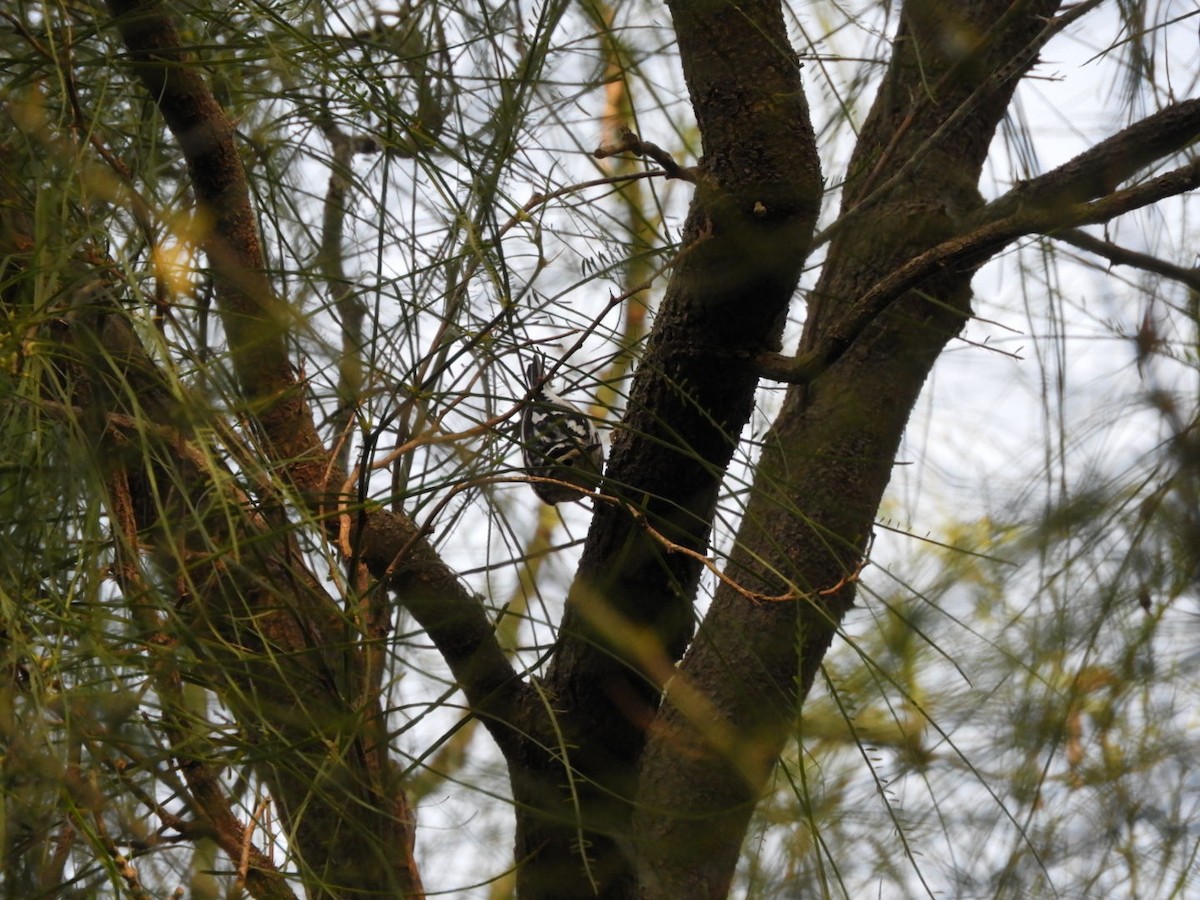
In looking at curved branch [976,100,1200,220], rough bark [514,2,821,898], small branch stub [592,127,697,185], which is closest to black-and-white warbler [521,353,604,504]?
rough bark [514,2,821,898]

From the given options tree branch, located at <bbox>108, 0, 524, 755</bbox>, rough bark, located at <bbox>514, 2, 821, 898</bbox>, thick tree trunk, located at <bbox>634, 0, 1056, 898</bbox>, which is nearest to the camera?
rough bark, located at <bbox>514, 2, 821, 898</bbox>

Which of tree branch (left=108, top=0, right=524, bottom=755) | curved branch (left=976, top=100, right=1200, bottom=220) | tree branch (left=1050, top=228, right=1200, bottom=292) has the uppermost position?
tree branch (left=1050, top=228, right=1200, bottom=292)

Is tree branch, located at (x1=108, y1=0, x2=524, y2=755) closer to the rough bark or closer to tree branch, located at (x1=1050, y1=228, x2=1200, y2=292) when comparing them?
the rough bark

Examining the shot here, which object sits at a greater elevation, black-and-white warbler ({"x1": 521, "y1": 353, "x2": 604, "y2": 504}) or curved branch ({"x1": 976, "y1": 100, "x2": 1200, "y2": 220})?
curved branch ({"x1": 976, "y1": 100, "x2": 1200, "y2": 220})

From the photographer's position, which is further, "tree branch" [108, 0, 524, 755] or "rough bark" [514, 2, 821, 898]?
"tree branch" [108, 0, 524, 755]

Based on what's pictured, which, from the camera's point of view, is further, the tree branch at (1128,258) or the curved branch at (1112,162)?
the tree branch at (1128,258)

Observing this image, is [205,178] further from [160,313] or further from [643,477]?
[643,477]

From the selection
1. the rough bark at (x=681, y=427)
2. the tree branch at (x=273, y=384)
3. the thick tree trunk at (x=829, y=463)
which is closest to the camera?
the rough bark at (x=681, y=427)

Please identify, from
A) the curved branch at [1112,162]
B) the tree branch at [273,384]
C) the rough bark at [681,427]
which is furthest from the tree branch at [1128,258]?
the tree branch at [273,384]

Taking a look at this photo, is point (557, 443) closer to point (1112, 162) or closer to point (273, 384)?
point (273, 384)

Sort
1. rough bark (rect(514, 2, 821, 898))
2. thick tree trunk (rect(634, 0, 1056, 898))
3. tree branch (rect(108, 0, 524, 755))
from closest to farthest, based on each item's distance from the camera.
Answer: rough bark (rect(514, 2, 821, 898)) → tree branch (rect(108, 0, 524, 755)) → thick tree trunk (rect(634, 0, 1056, 898))

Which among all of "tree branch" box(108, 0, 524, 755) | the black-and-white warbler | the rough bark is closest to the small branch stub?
the rough bark

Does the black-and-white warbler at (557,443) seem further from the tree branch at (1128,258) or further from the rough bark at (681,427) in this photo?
the tree branch at (1128,258)

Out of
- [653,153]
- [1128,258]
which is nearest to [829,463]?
[1128,258]
